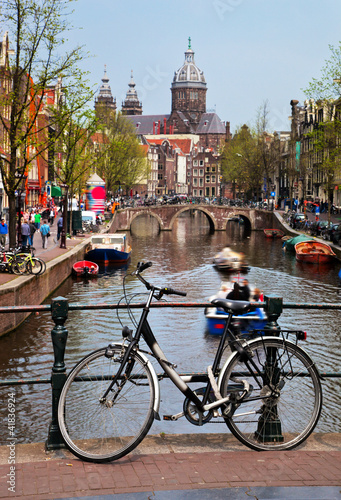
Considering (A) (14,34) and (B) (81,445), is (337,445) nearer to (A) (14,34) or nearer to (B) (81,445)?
(B) (81,445)

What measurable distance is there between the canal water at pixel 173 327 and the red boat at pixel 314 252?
2.71 ft

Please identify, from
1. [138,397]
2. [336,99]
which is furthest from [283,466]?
[336,99]

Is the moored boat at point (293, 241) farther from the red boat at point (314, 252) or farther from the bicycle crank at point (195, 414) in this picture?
the bicycle crank at point (195, 414)

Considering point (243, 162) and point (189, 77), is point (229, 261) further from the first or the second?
point (189, 77)

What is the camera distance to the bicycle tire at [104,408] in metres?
4.78

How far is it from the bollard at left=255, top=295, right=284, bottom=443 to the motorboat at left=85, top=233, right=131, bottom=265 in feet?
113

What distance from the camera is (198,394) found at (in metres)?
5.15

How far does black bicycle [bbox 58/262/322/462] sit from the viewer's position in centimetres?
485

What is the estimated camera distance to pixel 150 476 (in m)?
4.47

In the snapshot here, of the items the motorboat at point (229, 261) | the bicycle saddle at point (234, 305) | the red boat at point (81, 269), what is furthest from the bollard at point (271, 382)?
the red boat at point (81, 269)

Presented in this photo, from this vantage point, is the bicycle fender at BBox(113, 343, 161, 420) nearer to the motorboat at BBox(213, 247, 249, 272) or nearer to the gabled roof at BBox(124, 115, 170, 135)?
the motorboat at BBox(213, 247, 249, 272)

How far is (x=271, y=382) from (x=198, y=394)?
0.57m

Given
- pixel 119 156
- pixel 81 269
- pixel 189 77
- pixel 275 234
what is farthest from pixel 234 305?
pixel 189 77

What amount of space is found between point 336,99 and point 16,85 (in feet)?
89.7
